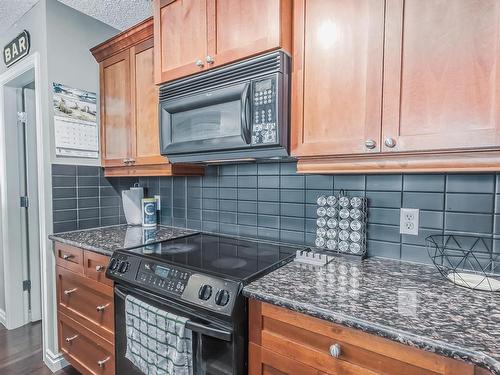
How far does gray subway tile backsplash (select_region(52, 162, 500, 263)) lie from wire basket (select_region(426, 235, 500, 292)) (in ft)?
0.11

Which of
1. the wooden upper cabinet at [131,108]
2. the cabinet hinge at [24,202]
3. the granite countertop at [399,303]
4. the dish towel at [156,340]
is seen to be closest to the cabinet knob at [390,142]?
the granite countertop at [399,303]

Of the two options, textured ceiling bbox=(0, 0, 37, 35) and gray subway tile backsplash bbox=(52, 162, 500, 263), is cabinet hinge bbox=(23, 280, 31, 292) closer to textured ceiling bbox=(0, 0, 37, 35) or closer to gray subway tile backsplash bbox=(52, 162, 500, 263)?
gray subway tile backsplash bbox=(52, 162, 500, 263)

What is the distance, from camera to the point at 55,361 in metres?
1.96

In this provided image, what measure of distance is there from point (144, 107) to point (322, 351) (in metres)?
1.68

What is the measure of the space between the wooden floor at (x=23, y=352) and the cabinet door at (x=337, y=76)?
7.24ft

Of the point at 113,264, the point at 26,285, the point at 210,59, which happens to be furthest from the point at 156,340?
the point at 26,285

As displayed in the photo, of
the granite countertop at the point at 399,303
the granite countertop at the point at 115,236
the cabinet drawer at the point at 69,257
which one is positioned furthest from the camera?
the cabinet drawer at the point at 69,257

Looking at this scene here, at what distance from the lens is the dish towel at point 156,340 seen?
110 cm

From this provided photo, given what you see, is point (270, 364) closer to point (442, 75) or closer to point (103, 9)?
point (442, 75)

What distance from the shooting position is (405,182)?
1.28m

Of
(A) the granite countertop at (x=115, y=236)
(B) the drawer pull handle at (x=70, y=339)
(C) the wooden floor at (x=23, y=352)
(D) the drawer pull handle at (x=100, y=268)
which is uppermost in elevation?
(A) the granite countertop at (x=115, y=236)

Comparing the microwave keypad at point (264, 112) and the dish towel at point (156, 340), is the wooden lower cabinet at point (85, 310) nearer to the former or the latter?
the dish towel at point (156, 340)

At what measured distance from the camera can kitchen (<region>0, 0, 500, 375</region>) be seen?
2.82ft

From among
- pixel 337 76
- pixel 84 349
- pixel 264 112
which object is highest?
pixel 337 76
